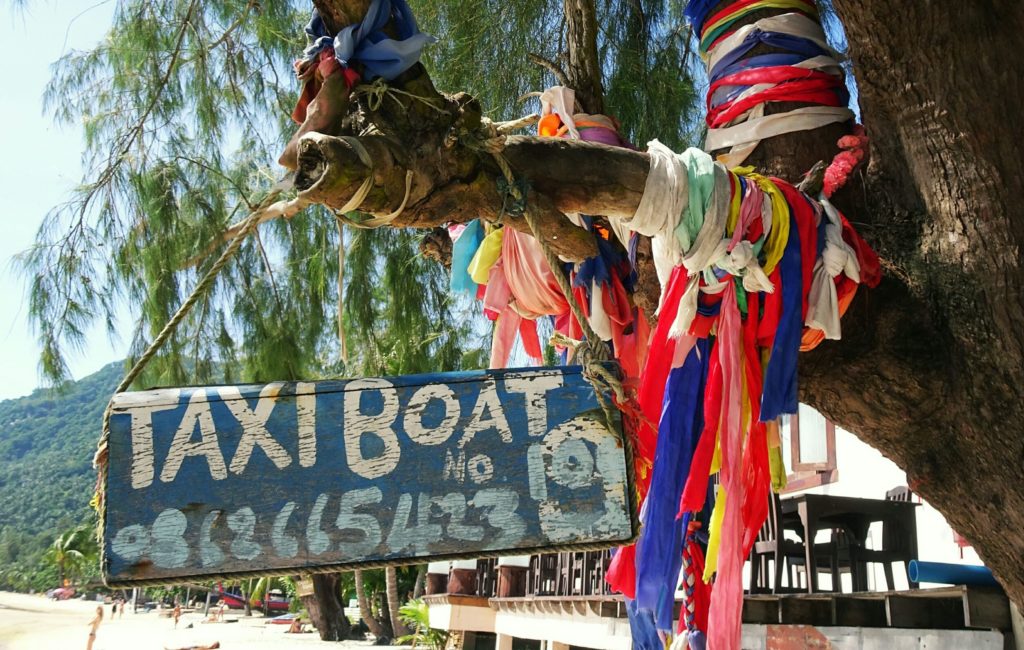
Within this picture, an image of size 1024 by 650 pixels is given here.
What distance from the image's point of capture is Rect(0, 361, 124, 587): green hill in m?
81.3

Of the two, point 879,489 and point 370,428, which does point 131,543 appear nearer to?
point 370,428

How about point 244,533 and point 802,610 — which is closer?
point 244,533

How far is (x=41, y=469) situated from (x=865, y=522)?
103646 mm

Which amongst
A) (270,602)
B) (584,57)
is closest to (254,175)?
(584,57)

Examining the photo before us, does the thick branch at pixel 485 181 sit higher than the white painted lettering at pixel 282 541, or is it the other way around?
the thick branch at pixel 485 181

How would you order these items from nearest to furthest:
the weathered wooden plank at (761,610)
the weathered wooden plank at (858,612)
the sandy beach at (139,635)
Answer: the weathered wooden plank at (858,612)
the weathered wooden plank at (761,610)
the sandy beach at (139,635)

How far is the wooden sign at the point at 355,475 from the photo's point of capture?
1501 mm

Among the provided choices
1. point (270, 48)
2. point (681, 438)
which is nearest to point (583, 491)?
point (681, 438)

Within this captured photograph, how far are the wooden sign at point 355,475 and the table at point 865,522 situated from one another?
3.64m

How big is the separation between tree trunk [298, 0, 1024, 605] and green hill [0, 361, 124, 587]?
7695 centimetres

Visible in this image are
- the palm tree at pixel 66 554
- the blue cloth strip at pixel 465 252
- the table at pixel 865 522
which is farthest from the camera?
the palm tree at pixel 66 554

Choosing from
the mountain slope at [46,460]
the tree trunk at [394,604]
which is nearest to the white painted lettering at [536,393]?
the tree trunk at [394,604]

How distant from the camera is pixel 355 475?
1.53m

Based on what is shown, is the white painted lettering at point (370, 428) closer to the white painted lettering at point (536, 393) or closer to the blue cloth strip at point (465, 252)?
the white painted lettering at point (536, 393)
